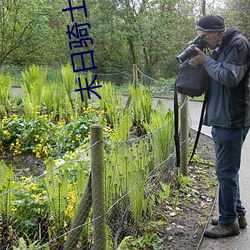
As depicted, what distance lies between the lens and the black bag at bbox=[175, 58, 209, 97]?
2.95 meters

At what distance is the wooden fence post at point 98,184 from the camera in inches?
87.9

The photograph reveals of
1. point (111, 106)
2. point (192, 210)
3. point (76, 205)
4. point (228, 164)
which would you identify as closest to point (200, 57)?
point (228, 164)

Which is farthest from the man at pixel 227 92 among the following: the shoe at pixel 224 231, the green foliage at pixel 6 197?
the green foliage at pixel 6 197

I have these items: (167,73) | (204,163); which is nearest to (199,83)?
(204,163)

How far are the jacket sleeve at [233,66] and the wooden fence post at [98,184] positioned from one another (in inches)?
40.0

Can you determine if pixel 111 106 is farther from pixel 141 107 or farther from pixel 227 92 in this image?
pixel 227 92

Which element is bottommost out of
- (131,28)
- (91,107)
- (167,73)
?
(167,73)

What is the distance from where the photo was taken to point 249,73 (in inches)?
110

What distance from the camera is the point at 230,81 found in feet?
8.71

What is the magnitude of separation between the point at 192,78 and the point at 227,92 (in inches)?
12.1

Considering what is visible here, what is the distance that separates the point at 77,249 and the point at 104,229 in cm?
36

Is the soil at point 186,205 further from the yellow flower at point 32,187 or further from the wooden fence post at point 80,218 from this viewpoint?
the yellow flower at point 32,187

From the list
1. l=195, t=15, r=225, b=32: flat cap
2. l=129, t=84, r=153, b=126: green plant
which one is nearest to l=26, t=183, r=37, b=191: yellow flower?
l=195, t=15, r=225, b=32: flat cap

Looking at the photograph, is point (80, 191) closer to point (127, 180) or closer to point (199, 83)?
point (127, 180)
